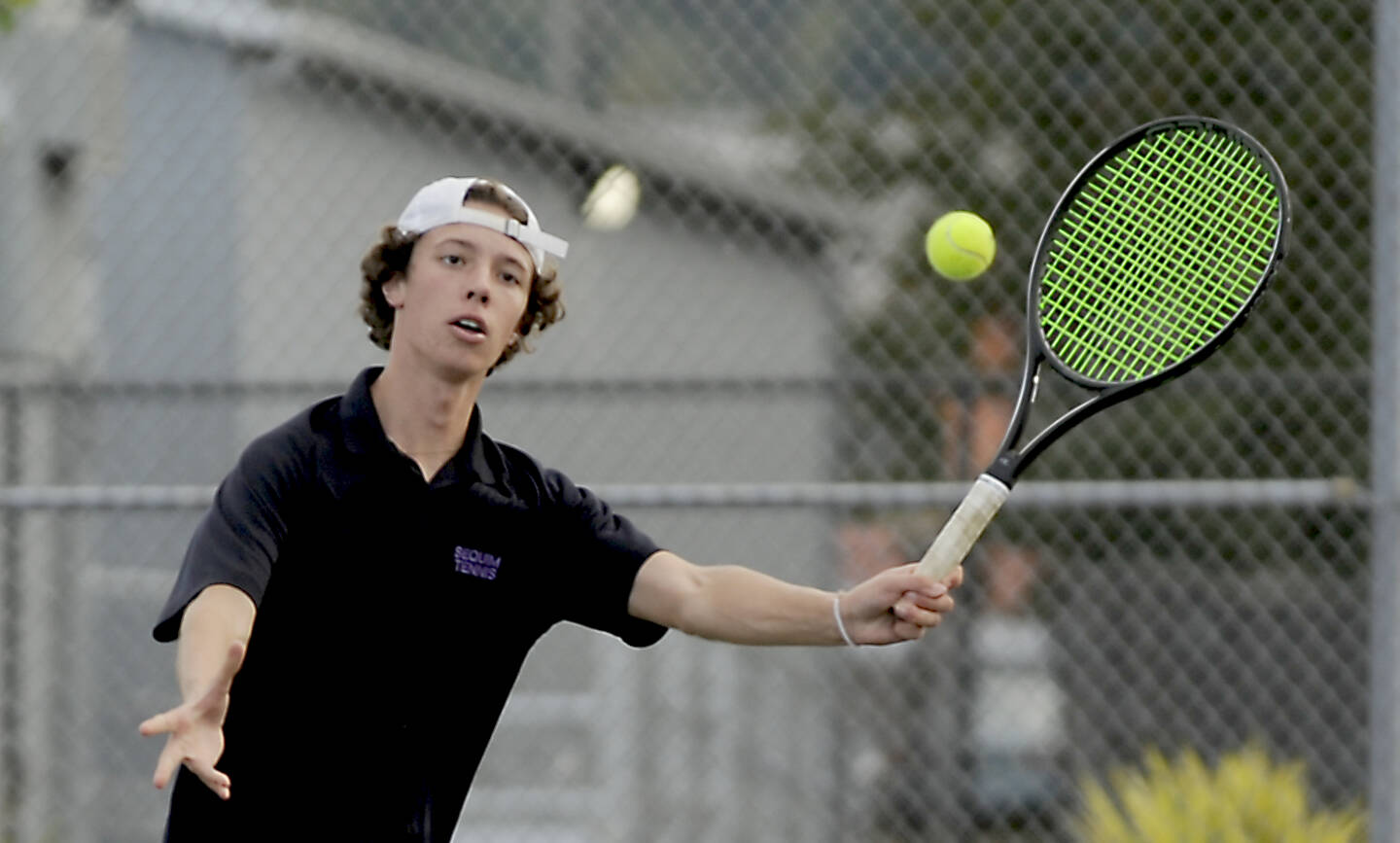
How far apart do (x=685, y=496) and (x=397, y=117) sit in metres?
3.02

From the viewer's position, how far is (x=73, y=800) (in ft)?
16.9

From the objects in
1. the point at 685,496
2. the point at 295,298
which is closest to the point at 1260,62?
the point at 685,496

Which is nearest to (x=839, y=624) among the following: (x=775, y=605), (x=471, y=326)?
(x=775, y=605)

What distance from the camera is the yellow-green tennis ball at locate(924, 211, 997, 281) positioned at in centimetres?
310

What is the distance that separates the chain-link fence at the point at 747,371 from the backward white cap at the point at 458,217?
1778 mm

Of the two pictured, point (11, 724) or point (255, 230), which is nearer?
point (11, 724)

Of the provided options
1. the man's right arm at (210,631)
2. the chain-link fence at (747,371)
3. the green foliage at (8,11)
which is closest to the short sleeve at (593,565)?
the man's right arm at (210,631)

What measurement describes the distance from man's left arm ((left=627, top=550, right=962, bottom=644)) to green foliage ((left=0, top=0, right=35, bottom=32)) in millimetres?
2096

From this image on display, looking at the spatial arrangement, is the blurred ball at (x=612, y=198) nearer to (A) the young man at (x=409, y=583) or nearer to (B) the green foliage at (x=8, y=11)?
(B) the green foliage at (x=8, y=11)

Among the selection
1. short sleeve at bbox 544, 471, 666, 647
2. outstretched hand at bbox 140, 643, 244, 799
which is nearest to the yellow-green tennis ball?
short sleeve at bbox 544, 471, 666, 647

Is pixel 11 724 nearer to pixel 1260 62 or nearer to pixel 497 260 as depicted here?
pixel 497 260

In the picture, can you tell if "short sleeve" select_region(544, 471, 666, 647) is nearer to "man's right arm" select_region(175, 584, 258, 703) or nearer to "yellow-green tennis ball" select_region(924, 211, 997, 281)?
"man's right arm" select_region(175, 584, 258, 703)

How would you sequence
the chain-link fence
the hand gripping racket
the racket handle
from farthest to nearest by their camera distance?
the chain-link fence → the hand gripping racket → the racket handle

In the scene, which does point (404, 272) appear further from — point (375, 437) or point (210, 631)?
point (210, 631)
